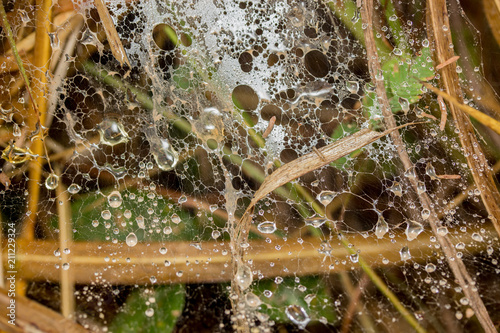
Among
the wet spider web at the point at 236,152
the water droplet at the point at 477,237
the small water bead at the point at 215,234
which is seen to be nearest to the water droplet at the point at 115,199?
the wet spider web at the point at 236,152

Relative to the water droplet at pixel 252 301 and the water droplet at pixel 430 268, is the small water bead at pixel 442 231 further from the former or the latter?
the water droplet at pixel 252 301

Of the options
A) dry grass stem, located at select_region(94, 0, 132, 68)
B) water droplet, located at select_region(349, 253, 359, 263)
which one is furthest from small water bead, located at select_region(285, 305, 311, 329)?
dry grass stem, located at select_region(94, 0, 132, 68)

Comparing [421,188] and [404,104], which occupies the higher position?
[404,104]

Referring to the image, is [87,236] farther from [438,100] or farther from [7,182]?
[438,100]

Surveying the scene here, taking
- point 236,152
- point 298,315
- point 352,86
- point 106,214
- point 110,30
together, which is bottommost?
point 298,315

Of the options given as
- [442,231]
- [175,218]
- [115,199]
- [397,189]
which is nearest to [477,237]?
[442,231]

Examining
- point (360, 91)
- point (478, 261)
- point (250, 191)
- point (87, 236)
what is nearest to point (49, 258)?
point (87, 236)

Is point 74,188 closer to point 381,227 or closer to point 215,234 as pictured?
point 215,234
